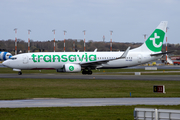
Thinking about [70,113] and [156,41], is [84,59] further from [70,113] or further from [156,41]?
[70,113]

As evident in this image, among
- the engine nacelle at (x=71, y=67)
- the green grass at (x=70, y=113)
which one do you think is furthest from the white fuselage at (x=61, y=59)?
the green grass at (x=70, y=113)

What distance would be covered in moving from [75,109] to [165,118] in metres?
7.86

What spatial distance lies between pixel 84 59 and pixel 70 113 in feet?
117

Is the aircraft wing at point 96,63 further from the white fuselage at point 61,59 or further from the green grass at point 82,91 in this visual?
the green grass at point 82,91

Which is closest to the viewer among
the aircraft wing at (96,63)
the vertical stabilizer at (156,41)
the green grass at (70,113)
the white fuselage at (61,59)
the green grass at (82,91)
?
the green grass at (70,113)

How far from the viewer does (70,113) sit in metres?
16.2

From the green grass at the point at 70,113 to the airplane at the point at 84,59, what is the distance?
3159 centimetres

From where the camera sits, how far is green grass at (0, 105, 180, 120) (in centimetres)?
1510

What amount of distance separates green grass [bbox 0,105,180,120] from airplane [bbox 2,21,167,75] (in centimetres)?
3159

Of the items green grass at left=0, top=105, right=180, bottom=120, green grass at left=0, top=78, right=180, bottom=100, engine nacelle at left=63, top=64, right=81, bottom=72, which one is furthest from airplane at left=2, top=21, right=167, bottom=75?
green grass at left=0, top=105, right=180, bottom=120

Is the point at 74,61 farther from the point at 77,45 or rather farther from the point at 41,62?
the point at 77,45

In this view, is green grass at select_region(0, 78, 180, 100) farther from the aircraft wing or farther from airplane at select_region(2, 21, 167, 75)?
airplane at select_region(2, 21, 167, 75)

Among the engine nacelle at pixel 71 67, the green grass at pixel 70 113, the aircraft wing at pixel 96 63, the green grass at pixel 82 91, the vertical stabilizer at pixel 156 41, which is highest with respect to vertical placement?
the vertical stabilizer at pixel 156 41

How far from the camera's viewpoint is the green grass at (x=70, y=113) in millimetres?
15102
